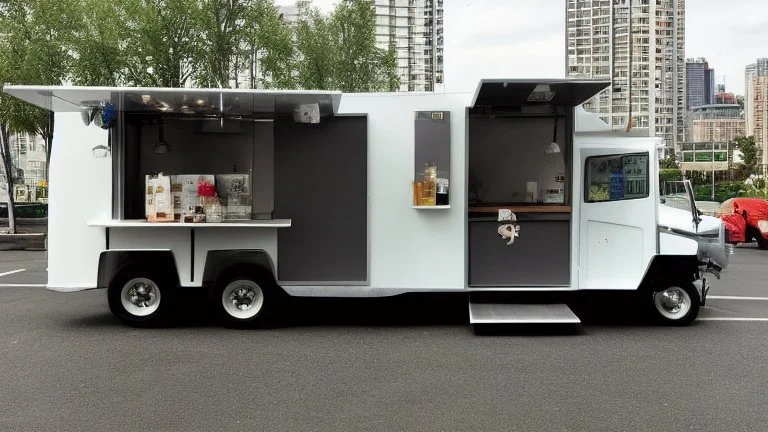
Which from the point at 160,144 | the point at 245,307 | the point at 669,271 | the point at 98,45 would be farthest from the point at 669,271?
the point at 98,45

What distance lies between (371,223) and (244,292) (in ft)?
5.88

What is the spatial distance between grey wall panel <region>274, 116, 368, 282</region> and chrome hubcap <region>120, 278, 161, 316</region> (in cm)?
158

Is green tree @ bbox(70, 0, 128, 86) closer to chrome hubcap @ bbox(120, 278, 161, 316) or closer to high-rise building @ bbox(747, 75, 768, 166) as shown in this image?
chrome hubcap @ bbox(120, 278, 161, 316)

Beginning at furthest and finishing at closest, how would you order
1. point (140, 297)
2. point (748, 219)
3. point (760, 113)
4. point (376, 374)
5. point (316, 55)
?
point (760, 113) < point (316, 55) < point (748, 219) < point (140, 297) < point (376, 374)

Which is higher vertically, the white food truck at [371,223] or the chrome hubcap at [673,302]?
the white food truck at [371,223]

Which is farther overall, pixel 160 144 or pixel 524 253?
pixel 160 144

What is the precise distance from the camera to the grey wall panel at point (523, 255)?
9.29 meters

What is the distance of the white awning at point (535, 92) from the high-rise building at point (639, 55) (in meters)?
48.6

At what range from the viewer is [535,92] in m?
8.83

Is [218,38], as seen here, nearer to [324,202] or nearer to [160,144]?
[160,144]

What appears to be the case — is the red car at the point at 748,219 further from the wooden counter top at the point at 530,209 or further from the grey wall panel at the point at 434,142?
the grey wall panel at the point at 434,142

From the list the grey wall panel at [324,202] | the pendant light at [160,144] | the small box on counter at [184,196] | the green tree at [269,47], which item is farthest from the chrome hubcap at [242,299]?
the green tree at [269,47]

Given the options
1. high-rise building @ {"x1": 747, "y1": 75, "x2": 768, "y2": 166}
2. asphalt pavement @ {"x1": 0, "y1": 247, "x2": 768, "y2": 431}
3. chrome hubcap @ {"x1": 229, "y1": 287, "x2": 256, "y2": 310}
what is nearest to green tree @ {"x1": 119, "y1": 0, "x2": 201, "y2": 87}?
asphalt pavement @ {"x1": 0, "y1": 247, "x2": 768, "y2": 431}

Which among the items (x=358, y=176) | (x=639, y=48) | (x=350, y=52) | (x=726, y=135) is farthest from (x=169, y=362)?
(x=726, y=135)
